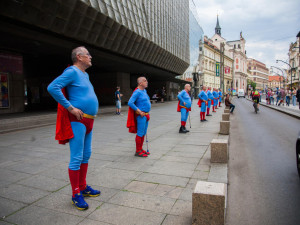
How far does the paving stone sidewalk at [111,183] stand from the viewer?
2797 mm

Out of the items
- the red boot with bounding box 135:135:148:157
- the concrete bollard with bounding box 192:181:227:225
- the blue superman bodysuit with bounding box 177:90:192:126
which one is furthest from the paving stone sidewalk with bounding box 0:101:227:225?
the blue superman bodysuit with bounding box 177:90:192:126

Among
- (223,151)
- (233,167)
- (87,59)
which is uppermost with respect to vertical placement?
(87,59)

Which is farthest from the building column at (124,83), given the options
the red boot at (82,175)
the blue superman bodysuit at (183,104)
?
the red boot at (82,175)

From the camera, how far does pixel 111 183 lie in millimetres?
3832

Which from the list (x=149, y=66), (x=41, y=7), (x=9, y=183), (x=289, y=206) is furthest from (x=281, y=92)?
(x=9, y=183)

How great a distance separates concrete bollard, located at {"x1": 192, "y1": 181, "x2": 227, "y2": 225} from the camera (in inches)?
94.7

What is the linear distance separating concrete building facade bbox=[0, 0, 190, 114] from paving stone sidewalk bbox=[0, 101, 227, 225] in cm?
819

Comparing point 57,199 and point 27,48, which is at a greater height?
point 27,48

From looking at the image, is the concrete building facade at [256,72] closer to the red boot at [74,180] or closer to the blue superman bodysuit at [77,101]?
the blue superman bodysuit at [77,101]

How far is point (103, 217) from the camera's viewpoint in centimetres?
277

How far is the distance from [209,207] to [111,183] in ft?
6.16

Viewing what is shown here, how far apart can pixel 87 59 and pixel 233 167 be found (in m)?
3.71

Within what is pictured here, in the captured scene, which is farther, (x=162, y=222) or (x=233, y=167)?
(x=233, y=167)

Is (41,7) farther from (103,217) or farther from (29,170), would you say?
A: (103,217)
